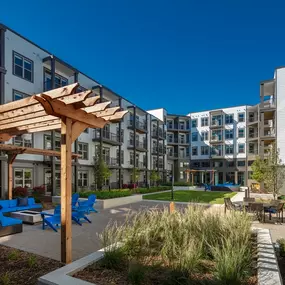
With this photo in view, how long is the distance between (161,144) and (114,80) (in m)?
14.5

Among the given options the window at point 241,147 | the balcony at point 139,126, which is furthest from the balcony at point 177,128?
the balcony at point 139,126

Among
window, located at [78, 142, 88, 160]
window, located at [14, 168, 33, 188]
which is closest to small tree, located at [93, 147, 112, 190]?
window, located at [78, 142, 88, 160]

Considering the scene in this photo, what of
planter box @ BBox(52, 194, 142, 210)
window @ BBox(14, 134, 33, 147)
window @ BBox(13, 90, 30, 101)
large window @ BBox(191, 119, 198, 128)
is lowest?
planter box @ BBox(52, 194, 142, 210)

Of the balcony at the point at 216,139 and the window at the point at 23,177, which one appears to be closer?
the window at the point at 23,177

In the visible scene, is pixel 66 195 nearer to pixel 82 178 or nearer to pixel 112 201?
pixel 112 201

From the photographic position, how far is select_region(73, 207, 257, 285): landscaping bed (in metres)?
3.62

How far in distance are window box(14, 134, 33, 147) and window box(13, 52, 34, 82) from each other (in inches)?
184

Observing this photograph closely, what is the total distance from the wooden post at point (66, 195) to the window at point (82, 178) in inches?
757

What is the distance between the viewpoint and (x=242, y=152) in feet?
138

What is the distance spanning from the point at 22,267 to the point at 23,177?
15040 millimetres

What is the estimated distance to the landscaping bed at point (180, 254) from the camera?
11.9ft

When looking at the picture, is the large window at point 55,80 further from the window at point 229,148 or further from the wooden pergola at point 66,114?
the window at point 229,148

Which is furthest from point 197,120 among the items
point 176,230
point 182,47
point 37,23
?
point 176,230

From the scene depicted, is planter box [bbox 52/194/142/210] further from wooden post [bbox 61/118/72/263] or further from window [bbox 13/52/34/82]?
window [bbox 13/52/34/82]
